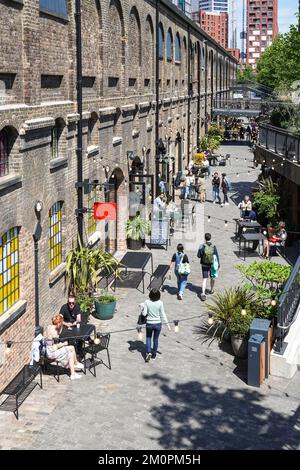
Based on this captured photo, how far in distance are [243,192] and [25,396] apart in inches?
1048

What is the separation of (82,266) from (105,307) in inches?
46.0

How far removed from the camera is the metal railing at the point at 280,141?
2298cm

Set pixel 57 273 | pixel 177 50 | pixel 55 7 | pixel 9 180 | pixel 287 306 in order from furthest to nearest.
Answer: pixel 177 50 → pixel 57 273 → pixel 55 7 → pixel 287 306 → pixel 9 180

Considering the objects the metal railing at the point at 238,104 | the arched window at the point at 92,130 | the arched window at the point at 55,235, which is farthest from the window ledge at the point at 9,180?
the metal railing at the point at 238,104

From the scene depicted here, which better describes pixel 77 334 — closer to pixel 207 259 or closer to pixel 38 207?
pixel 38 207

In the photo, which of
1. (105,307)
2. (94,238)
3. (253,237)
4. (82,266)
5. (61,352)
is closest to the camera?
(61,352)

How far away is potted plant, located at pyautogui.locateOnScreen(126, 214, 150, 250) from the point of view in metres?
21.9

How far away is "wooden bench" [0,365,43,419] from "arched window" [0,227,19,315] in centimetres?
120

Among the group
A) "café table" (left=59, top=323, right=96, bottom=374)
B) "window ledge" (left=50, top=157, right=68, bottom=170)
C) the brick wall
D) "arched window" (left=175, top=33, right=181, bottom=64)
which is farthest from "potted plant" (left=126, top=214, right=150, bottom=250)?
"arched window" (left=175, top=33, right=181, bottom=64)

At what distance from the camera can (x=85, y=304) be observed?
1478cm

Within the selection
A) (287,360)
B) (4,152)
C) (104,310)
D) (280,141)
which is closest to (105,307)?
(104,310)

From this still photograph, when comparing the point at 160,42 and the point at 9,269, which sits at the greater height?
the point at 160,42

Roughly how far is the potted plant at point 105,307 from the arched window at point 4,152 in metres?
4.71
